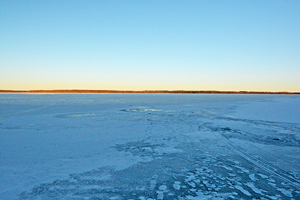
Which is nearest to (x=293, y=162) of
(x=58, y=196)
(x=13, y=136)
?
(x=58, y=196)

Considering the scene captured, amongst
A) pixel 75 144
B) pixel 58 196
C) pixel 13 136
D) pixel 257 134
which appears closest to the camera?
pixel 58 196

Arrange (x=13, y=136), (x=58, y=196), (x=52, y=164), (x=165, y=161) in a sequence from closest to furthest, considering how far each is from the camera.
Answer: (x=58, y=196) → (x=52, y=164) → (x=165, y=161) → (x=13, y=136)

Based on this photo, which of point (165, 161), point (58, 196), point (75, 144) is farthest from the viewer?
point (75, 144)

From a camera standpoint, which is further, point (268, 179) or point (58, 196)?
point (268, 179)

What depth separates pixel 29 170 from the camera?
3.90m

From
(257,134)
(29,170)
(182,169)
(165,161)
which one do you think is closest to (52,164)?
(29,170)

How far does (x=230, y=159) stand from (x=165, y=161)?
5.35 feet

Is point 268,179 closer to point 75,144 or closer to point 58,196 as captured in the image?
point 58,196

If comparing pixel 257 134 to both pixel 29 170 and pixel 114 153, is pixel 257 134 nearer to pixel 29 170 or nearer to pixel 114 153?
pixel 114 153

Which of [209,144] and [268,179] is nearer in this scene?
[268,179]

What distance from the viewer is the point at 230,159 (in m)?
4.72

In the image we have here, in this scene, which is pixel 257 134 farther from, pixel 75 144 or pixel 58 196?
pixel 58 196

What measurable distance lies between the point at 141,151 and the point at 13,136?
4.68 m

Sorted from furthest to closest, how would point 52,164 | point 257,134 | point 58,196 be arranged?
point 257,134 → point 52,164 → point 58,196
